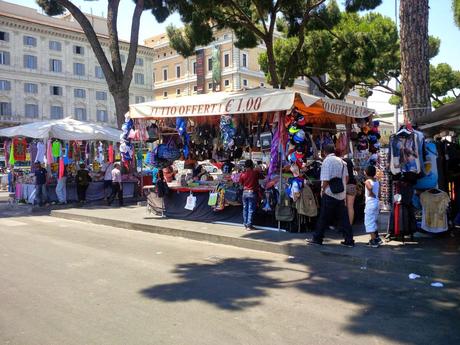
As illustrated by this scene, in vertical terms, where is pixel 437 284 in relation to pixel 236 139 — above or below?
below

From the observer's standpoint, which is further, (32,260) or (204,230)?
(204,230)

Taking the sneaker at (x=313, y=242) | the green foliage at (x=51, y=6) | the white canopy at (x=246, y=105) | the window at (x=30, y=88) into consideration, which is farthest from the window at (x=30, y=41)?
the sneaker at (x=313, y=242)

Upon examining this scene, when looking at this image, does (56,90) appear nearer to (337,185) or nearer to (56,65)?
(56,65)

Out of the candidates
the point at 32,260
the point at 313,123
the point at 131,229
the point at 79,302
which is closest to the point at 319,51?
the point at 313,123

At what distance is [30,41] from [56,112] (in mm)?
10637

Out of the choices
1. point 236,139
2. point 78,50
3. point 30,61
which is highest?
point 78,50

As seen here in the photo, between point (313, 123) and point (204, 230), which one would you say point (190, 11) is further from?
point (204, 230)

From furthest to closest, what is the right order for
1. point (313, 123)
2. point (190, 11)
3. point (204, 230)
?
point (190, 11) < point (313, 123) < point (204, 230)

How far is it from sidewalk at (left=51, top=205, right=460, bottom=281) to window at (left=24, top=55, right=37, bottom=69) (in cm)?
6070

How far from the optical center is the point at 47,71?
217 ft

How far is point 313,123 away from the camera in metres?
12.0

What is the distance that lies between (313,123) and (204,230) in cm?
434

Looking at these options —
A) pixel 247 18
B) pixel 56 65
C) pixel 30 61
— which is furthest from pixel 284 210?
pixel 56 65

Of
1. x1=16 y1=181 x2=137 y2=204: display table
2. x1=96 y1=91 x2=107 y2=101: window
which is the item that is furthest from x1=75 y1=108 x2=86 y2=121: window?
x1=16 y1=181 x2=137 y2=204: display table
